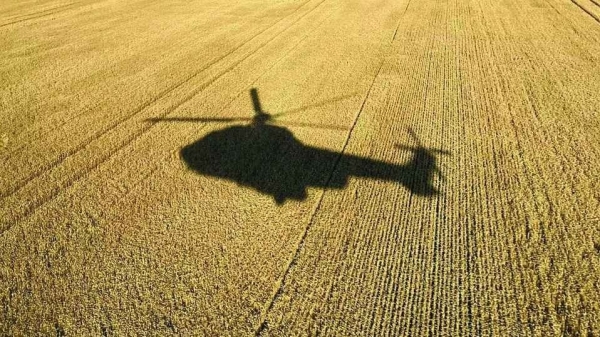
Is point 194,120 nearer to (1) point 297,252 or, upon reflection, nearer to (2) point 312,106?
(2) point 312,106

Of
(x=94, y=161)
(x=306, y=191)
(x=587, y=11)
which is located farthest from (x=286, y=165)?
(x=587, y=11)

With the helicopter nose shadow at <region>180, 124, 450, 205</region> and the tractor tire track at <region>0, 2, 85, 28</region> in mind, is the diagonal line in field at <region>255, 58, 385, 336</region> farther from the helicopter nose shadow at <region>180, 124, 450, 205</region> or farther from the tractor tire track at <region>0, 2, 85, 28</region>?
the tractor tire track at <region>0, 2, 85, 28</region>

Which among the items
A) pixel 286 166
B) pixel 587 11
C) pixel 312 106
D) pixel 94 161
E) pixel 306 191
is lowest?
A: pixel 306 191

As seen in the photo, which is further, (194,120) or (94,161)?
(194,120)

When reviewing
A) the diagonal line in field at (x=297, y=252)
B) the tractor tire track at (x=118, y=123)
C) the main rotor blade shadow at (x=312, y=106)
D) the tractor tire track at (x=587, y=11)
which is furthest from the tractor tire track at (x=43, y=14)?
the tractor tire track at (x=587, y=11)

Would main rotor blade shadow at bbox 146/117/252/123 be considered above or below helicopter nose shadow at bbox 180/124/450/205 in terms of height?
above

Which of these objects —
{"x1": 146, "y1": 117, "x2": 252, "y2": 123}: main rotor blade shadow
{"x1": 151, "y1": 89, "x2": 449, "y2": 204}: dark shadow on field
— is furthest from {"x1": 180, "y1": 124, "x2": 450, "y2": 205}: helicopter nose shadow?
{"x1": 146, "y1": 117, "x2": 252, "y2": 123}: main rotor blade shadow

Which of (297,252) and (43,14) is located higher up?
(43,14)
